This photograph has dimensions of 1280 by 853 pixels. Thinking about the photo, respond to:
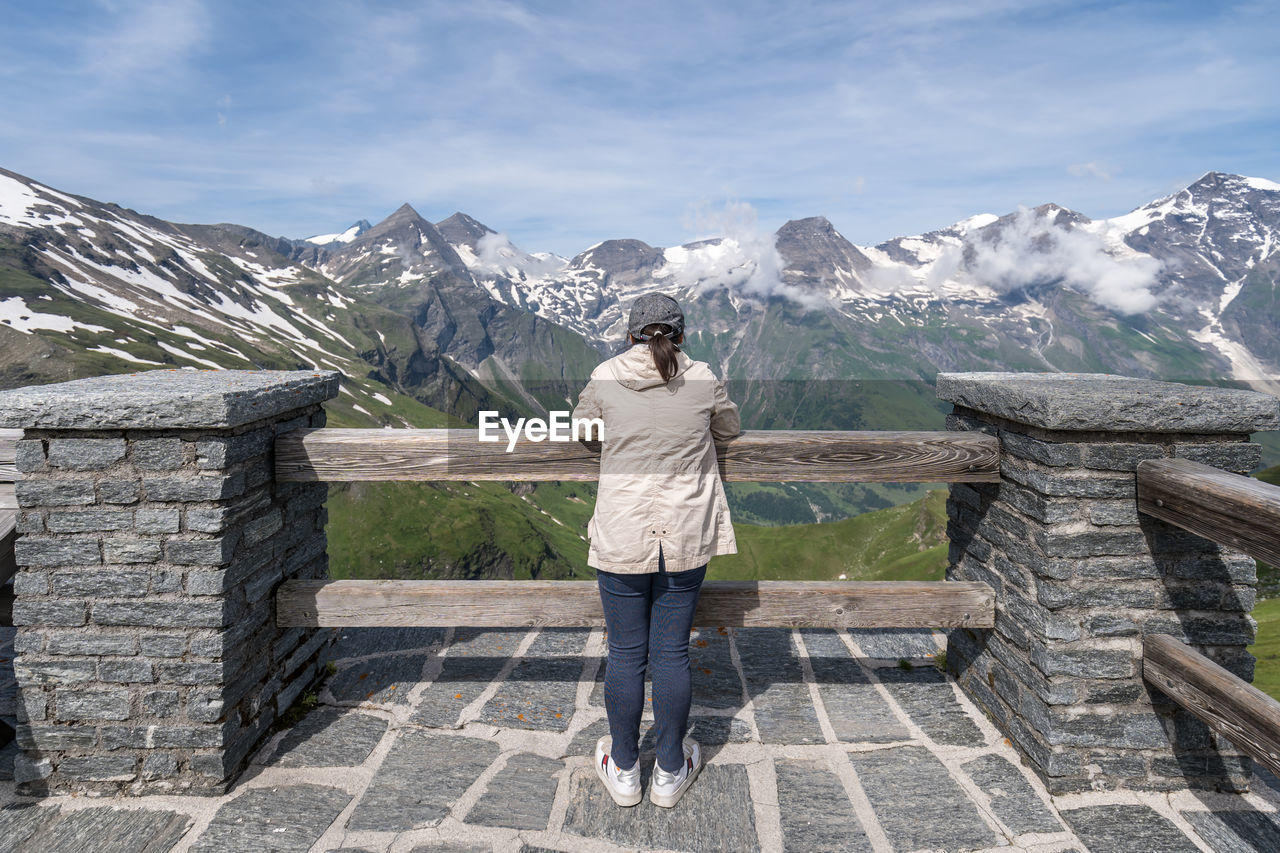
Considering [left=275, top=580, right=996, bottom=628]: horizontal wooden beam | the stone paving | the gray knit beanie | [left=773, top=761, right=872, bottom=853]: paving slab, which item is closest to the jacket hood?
the gray knit beanie

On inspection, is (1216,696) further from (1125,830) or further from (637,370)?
(637,370)

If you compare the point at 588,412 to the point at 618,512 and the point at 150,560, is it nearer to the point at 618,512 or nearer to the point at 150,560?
the point at 618,512

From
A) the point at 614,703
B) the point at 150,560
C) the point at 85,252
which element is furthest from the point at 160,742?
the point at 85,252

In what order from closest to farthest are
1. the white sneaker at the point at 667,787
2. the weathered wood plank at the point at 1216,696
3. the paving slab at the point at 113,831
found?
the weathered wood plank at the point at 1216,696 < the paving slab at the point at 113,831 < the white sneaker at the point at 667,787

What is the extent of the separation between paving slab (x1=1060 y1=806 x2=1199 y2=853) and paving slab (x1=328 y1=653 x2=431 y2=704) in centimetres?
457

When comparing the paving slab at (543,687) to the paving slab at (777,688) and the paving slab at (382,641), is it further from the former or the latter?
the paving slab at (777,688)

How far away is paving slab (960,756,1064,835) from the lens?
4215 millimetres

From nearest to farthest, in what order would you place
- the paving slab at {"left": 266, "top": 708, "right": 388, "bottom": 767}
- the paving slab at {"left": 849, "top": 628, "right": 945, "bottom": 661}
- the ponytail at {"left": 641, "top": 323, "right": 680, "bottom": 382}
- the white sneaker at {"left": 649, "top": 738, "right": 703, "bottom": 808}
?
the ponytail at {"left": 641, "top": 323, "right": 680, "bottom": 382} → the white sneaker at {"left": 649, "top": 738, "right": 703, "bottom": 808} → the paving slab at {"left": 266, "top": 708, "right": 388, "bottom": 767} → the paving slab at {"left": 849, "top": 628, "right": 945, "bottom": 661}

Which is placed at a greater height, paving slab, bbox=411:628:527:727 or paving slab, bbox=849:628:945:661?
paving slab, bbox=849:628:945:661

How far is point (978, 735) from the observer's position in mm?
5066

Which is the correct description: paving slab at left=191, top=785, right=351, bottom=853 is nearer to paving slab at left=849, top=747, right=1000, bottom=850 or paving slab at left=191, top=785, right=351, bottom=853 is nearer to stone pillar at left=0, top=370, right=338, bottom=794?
stone pillar at left=0, top=370, right=338, bottom=794

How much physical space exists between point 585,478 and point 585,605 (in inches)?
36.7

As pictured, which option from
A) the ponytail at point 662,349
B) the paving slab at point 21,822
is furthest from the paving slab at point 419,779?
the ponytail at point 662,349

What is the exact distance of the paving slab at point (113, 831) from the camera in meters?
4.02
